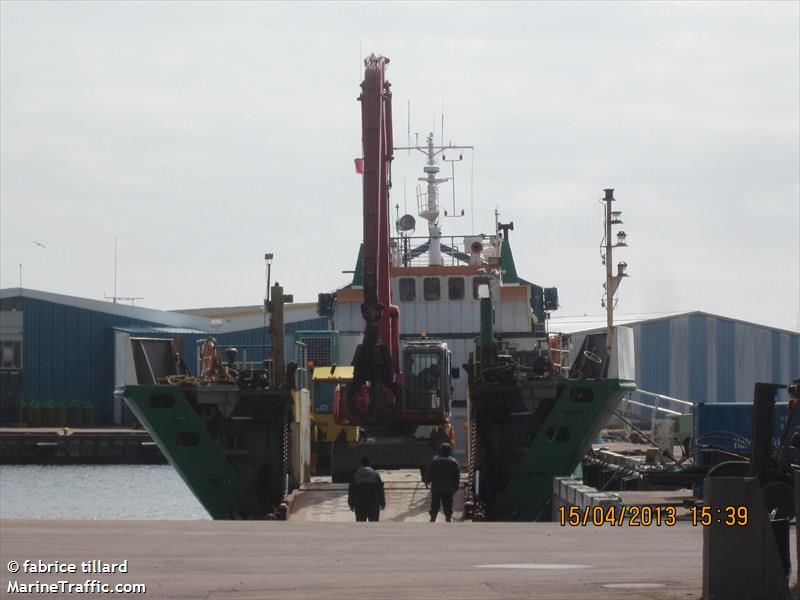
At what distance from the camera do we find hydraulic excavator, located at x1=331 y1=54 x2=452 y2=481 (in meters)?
21.6

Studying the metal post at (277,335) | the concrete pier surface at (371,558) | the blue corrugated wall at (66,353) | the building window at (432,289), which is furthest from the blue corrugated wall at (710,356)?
the concrete pier surface at (371,558)

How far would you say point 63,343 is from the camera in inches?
2559

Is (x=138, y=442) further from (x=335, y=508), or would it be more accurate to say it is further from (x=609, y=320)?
(x=335, y=508)

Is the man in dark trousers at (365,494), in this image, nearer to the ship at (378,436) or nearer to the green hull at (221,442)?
the ship at (378,436)

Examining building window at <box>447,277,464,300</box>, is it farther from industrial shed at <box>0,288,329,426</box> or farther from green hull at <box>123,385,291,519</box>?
industrial shed at <box>0,288,329,426</box>

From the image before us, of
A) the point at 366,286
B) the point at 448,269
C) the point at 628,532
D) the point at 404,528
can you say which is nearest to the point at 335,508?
the point at 366,286

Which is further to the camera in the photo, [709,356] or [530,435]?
[709,356]

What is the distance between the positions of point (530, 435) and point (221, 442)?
4948 mm

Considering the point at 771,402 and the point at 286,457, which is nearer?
the point at 771,402

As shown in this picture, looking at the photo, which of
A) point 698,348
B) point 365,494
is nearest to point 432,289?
point 365,494

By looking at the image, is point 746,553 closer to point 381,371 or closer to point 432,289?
point 381,371

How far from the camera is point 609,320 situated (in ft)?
106

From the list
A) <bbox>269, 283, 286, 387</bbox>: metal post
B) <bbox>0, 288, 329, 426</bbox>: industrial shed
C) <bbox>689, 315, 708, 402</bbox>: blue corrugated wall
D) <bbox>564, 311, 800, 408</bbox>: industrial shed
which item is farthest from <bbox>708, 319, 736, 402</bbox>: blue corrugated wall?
<bbox>269, 283, 286, 387</bbox>: metal post

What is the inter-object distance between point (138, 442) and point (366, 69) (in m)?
38.9
